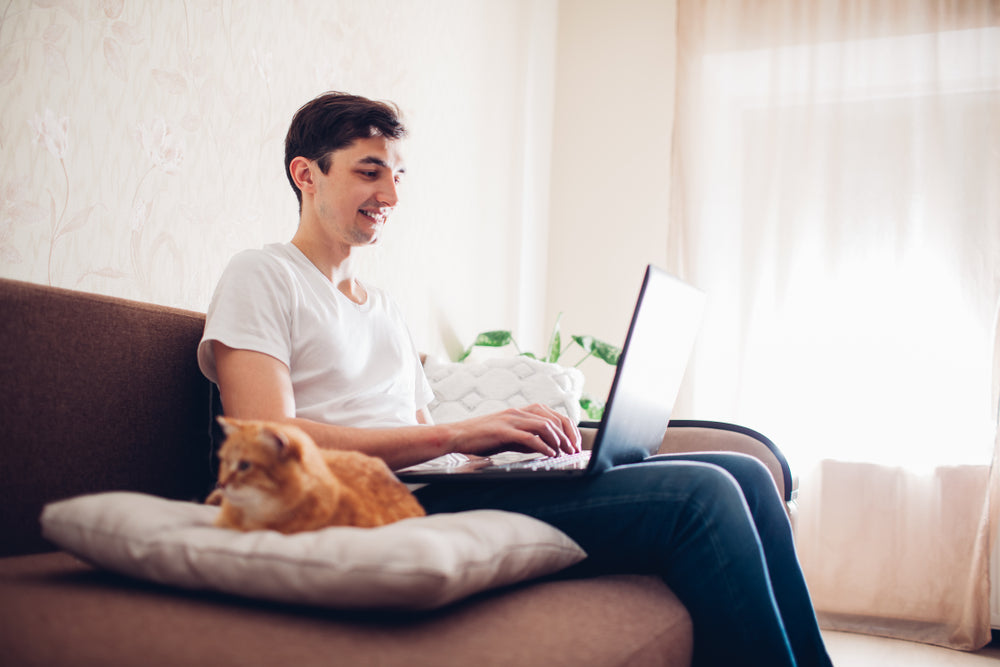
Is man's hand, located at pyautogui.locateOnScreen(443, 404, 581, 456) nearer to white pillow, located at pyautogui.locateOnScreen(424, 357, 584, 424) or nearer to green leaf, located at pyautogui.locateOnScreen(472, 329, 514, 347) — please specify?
white pillow, located at pyautogui.locateOnScreen(424, 357, 584, 424)

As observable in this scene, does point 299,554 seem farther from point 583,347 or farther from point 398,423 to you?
point 583,347

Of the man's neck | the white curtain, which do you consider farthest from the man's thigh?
the white curtain

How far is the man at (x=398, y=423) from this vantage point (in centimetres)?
91

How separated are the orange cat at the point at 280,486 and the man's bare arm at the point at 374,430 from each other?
0.25 metres

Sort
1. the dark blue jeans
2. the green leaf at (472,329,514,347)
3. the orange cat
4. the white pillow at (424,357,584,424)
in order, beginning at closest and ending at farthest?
the orange cat, the dark blue jeans, the white pillow at (424,357,584,424), the green leaf at (472,329,514,347)

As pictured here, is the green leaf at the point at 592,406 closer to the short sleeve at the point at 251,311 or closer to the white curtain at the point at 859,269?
the white curtain at the point at 859,269

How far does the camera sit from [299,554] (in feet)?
2.17

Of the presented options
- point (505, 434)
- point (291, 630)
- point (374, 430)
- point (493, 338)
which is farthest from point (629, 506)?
point (493, 338)

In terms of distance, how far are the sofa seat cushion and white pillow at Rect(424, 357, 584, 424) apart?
1021mm

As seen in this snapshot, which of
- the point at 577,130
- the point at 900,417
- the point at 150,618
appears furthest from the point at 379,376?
the point at 577,130

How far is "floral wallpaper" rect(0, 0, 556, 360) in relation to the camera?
46.1 inches

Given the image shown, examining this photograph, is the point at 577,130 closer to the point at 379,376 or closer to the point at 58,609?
the point at 379,376

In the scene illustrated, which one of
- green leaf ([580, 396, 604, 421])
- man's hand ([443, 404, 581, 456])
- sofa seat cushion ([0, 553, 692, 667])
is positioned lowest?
green leaf ([580, 396, 604, 421])

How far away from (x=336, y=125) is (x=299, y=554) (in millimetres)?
901
